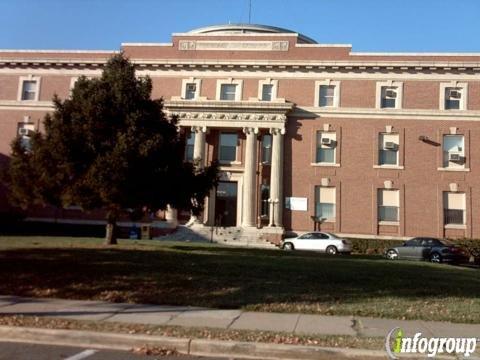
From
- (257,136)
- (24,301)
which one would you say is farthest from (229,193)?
(24,301)

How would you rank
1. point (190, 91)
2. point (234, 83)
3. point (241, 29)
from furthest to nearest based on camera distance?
1. point (241, 29)
2. point (190, 91)
3. point (234, 83)

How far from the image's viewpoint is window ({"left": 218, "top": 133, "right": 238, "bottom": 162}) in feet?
129

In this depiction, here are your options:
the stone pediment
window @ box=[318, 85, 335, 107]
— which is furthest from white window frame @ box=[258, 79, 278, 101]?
window @ box=[318, 85, 335, 107]

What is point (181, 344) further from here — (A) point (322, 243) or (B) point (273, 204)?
(B) point (273, 204)

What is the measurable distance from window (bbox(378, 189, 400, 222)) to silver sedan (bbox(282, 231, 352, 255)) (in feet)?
20.8

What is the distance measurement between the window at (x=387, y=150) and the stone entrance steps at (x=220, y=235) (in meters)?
10.3

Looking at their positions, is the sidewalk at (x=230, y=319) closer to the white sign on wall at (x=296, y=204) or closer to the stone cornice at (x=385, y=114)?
the white sign on wall at (x=296, y=204)

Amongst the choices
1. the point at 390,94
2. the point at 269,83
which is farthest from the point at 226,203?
the point at 390,94

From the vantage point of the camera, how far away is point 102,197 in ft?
57.8

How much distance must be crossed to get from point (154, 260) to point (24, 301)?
533 centimetres

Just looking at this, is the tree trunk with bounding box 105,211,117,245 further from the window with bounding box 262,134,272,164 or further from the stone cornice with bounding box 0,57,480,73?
the stone cornice with bounding box 0,57,480,73

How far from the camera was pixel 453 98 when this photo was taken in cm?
3712

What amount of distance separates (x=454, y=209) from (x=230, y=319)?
3084 cm

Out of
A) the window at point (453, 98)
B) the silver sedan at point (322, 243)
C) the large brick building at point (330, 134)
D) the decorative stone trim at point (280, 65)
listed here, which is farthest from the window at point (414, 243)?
the decorative stone trim at point (280, 65)
